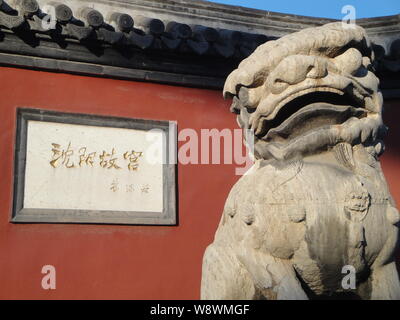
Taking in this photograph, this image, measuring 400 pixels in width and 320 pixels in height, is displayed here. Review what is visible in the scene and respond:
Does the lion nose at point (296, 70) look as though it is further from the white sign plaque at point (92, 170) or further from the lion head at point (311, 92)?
the white sign plaque at point (92, 170)

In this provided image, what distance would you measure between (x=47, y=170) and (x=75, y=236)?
546 millimetres

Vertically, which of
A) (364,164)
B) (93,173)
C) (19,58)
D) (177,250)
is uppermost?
(19,58)

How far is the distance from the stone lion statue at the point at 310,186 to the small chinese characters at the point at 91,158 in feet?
8.60

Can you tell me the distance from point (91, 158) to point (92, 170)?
0.32 ft

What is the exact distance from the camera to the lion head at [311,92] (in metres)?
1.62

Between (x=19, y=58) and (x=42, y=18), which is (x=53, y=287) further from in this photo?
(x=42, y=18)

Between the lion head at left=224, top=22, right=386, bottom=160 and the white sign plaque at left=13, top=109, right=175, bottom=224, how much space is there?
2606 mm

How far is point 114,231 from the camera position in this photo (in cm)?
412

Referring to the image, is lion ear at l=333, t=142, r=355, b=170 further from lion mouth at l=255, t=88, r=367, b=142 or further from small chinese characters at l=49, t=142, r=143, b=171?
small chinese characters at l=49, t=142, r=143, b=171

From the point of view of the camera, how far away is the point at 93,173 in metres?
4.21

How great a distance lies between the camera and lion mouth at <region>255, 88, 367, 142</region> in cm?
165

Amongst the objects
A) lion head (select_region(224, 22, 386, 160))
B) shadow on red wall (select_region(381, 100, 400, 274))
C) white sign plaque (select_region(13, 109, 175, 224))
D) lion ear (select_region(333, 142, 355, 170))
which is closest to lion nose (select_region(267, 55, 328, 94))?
lion head (select_region(224, 22, 386, 160))
